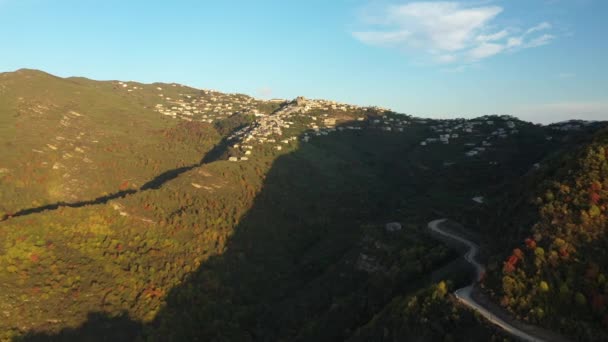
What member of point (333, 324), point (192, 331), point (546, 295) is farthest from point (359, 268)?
point (546, 295)

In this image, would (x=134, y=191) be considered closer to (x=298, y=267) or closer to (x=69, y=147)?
(x=69, y=147)

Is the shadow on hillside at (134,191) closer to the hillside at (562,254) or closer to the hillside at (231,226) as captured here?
the hillside at (231,226)

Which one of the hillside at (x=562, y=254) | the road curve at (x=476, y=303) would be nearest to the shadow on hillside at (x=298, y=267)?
the road curve at (x=476, y=303)

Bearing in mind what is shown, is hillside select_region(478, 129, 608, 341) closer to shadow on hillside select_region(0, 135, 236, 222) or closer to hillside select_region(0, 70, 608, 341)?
hillside select_region(0, 70, 608, 341)

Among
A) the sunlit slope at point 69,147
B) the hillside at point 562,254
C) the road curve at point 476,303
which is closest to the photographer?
the road curve at point 476,303

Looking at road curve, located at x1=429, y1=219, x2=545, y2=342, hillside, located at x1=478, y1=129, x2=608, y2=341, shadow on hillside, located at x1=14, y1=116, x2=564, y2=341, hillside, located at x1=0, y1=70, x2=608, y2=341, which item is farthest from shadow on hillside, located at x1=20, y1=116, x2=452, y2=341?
hillside, located at x1=478, y1=129, x2=608, y2=341

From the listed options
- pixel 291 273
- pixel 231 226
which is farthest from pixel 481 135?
pixel 231 226
